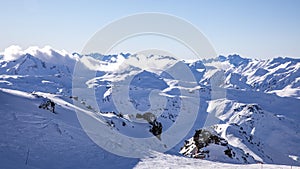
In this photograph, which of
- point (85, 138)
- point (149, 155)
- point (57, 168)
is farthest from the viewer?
point (85, 138)

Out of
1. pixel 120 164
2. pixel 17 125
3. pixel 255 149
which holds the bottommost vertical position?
pixel 255 149

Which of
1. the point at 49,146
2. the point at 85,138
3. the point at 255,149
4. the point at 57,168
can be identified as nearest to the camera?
the point at 57,168

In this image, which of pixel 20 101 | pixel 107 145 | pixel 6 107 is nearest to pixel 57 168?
pixel 107 145

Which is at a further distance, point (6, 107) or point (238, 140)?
point (238, 140)

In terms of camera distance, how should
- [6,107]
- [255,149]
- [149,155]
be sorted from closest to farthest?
1. [149,155]
2. [6,107]
3. [255,149]

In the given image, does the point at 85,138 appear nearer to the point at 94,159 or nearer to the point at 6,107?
the point at 94,159

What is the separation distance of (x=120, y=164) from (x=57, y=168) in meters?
3.94

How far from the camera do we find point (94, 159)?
66.0ft

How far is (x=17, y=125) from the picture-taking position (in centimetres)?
2272

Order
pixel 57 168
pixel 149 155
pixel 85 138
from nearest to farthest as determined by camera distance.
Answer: pixel 57 168 < pixel 149 155 < pixel 85 138

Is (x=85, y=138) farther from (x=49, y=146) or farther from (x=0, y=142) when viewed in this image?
(x=0, y=142)

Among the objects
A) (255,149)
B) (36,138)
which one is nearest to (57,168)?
(36,138)

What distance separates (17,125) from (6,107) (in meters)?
4.42

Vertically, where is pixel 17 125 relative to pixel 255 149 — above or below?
above
